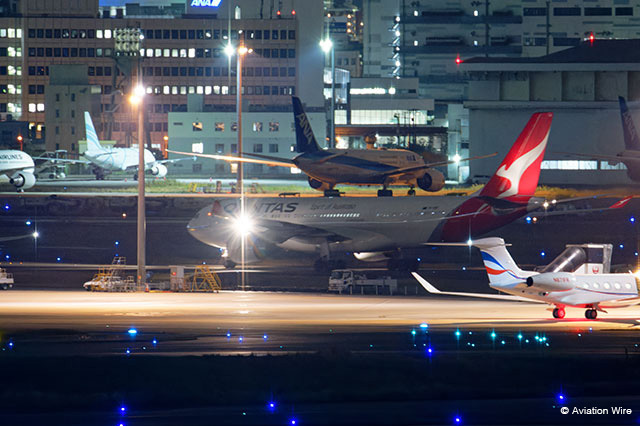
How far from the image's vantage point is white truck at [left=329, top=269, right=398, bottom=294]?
4497cm

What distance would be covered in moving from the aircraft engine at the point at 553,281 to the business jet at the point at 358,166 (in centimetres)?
5756

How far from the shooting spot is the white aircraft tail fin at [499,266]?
3300cm

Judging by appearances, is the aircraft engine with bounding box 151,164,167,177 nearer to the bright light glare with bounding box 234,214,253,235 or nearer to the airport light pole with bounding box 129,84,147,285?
the bright light glare with bounding box 234,214,253,235

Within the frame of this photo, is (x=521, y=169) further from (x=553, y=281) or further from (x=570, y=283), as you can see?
(x=553, y=281)

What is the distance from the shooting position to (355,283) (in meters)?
46.0

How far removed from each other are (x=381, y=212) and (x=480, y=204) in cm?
577

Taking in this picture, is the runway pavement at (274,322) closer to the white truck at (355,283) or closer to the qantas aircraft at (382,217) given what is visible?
the white truck at (355,283)

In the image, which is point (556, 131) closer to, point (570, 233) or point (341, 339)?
point (570, 233)

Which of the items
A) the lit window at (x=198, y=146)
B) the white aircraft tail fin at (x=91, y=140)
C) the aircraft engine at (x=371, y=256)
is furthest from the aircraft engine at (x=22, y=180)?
the aircraft engine at (x=371, y=256)

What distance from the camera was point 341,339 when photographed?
88.9 feet

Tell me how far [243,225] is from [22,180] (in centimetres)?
5806

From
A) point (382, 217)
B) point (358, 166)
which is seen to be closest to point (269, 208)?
point (382, 217)

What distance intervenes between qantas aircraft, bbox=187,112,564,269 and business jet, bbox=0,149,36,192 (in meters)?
54.7

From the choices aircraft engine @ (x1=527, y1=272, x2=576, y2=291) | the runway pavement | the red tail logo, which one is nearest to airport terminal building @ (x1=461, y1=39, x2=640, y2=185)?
the red tail logo
